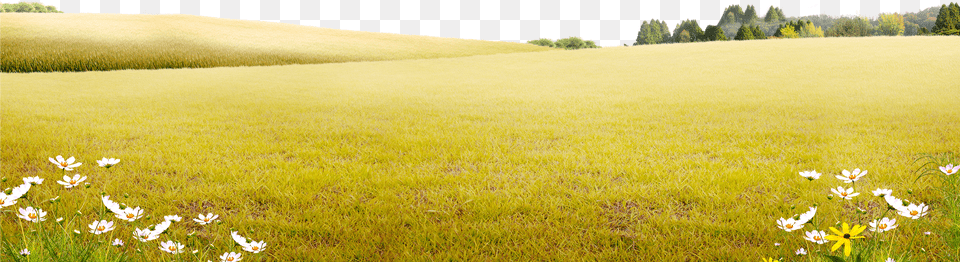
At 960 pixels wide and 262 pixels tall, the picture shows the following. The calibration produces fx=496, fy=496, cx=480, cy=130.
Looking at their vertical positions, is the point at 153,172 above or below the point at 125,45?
below

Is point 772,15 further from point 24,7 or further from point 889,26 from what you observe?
point 24,7

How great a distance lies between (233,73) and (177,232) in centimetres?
1669

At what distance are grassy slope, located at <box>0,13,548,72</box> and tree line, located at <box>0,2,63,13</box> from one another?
3164cm

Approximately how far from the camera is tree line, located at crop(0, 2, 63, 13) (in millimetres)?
58719

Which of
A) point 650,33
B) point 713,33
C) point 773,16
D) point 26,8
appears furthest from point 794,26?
point 26,8

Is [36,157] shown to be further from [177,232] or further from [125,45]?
[125,45]

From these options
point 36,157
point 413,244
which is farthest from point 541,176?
point 36,157

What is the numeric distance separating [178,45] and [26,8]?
50448 millimetres

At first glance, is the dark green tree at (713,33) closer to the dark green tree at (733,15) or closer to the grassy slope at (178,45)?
the grassy slope at (178,45)

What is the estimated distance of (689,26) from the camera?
7862 centimetres

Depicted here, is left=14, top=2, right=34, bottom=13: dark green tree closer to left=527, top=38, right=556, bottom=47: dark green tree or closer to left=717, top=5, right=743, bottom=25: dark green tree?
left=527, top=38, right=556, bottom=47: dark green tree

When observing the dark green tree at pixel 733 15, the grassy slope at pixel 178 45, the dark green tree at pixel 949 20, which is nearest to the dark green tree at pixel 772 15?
the dark green tree at pixel 733 15

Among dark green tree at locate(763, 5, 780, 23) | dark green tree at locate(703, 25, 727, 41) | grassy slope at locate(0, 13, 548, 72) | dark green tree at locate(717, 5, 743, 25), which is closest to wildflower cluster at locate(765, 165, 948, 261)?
grassy slope at locate(0, 13, 548, 72)

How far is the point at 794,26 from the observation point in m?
55.6
